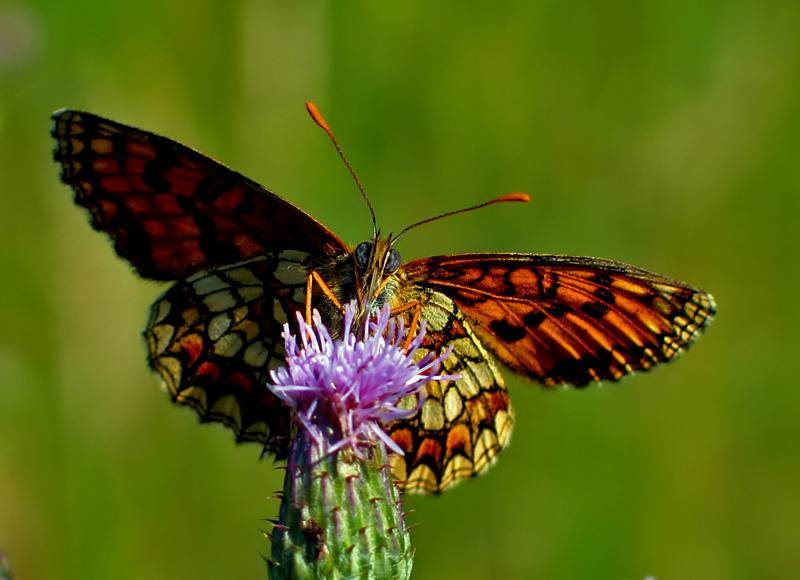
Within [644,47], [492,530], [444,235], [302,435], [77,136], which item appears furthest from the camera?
[644,47]

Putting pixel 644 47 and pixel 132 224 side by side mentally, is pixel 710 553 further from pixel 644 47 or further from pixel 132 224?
pixel 132 224

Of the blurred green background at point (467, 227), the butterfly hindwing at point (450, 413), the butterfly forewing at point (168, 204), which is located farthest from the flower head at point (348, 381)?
the blurred green background at point (467, 227)

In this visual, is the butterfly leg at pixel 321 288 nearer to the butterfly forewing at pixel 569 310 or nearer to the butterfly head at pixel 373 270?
the butterfly head at pixel 373 270

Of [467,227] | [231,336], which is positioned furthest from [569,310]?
Result: [467,227]

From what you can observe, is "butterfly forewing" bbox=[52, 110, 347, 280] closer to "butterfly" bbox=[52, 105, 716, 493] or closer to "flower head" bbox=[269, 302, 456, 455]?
"butterfly" bbox=[52, 105, 716, 493]

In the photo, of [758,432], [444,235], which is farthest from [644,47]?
[758,432]

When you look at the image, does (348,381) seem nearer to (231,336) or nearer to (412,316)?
(412,316)

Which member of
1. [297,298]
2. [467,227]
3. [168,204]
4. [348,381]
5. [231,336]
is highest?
[467,227]
